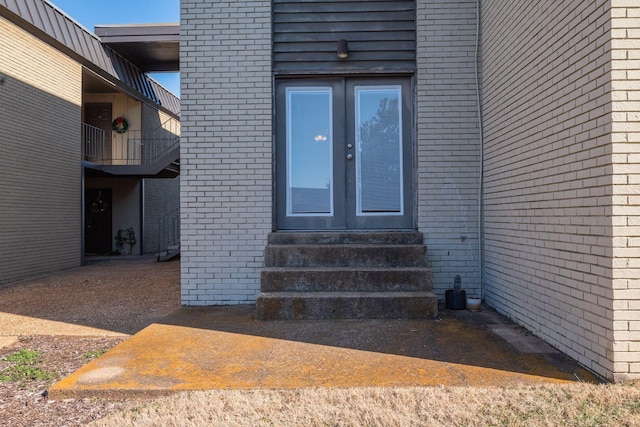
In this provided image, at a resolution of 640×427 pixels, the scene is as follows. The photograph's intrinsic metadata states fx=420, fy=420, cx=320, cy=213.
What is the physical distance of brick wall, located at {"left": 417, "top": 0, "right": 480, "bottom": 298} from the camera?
505cm

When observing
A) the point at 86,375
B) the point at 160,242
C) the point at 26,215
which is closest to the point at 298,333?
the point at 86,375

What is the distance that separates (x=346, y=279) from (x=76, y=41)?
10157 millimetres

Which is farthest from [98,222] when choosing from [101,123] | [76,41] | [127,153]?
[76,41]

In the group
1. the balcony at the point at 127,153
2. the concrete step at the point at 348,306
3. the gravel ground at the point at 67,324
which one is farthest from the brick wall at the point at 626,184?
the balcony at the point at 127,153

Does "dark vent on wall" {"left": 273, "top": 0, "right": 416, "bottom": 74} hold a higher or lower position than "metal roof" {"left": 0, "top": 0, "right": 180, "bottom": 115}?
lower

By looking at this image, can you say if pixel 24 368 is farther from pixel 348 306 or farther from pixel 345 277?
pixel 345 277

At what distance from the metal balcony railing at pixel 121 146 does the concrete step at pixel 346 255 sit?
9.49 metres

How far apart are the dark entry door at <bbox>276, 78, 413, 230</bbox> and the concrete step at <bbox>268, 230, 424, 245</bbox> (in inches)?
13.1

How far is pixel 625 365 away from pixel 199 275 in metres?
4.19

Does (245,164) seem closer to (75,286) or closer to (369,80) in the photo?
(369,80)

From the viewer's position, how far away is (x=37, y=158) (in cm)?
955

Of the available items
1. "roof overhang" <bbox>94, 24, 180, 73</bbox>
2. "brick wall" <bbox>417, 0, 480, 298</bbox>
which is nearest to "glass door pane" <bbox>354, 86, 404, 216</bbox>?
"brick wall" <bbox>417, 0, 480, 298</bbox>

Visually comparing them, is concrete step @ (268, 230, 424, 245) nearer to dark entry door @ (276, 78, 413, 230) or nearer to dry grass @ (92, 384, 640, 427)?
dark entry door @ (276, 78, 413, 230)

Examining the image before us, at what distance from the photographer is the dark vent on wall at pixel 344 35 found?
5234 millimetres
